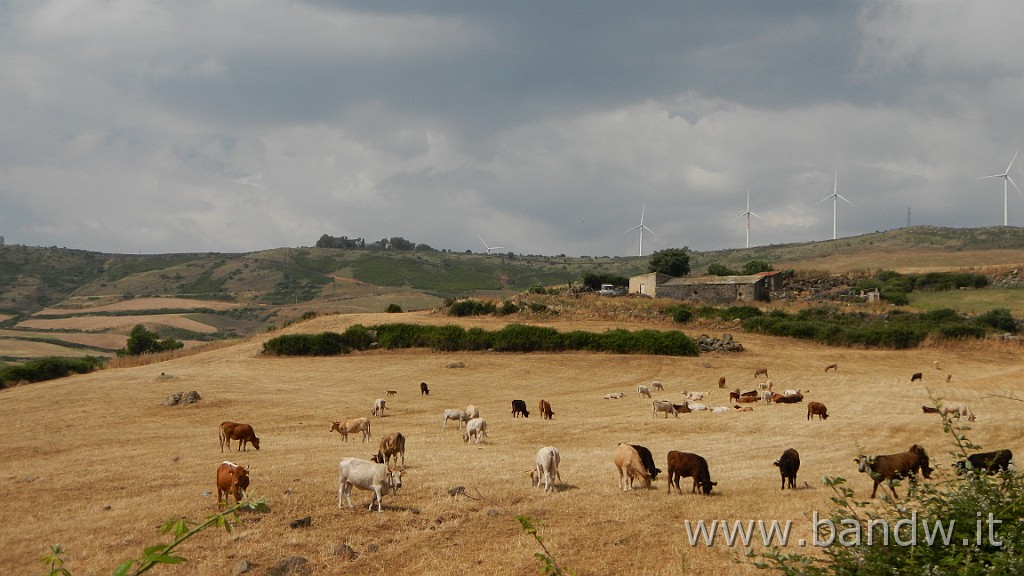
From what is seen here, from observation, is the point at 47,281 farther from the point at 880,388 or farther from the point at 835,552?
the point at 835,552

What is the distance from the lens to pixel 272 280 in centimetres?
16725

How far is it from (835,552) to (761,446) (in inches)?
776

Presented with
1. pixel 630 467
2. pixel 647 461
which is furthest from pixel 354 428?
pixel 630 467

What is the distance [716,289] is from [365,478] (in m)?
77.6

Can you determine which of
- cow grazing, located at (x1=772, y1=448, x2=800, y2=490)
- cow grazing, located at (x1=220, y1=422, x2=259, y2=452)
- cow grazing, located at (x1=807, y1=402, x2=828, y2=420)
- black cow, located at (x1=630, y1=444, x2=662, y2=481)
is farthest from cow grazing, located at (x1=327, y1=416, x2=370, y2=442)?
cow grazing, located at (x1=807, y1=402, x2=828, y2=420)

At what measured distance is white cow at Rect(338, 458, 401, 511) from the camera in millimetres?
16375

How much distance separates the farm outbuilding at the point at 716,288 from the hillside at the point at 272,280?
17.8m

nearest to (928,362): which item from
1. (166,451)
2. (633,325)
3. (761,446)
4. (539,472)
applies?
(633,325)

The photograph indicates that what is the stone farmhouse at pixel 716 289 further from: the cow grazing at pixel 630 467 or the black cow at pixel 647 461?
the cow grazing at pixel 630 467

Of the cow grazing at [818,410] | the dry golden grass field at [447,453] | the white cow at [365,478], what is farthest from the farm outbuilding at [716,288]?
the white cow at [365,478]

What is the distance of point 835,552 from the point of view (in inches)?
273

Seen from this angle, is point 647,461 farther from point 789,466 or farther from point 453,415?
point 453,415

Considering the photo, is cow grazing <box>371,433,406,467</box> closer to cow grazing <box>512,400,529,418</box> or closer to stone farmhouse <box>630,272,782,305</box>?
cow grazing <box>512,400,529,418</box>

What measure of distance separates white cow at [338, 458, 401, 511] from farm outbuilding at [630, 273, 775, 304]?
74967 millimetres
